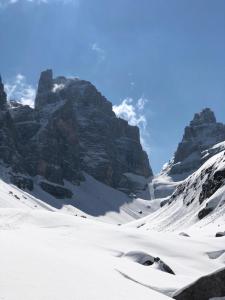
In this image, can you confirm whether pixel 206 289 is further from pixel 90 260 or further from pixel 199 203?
pixel 199 203

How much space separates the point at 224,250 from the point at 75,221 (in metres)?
8.92

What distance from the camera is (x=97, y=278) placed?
11.5 m

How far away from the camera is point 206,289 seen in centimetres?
1173

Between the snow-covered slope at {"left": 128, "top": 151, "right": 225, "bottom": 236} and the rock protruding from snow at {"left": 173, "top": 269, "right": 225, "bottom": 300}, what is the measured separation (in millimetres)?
46556

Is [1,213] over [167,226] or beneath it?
beneath

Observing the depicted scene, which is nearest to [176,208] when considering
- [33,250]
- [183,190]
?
[183,190]

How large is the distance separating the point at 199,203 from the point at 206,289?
70.7m

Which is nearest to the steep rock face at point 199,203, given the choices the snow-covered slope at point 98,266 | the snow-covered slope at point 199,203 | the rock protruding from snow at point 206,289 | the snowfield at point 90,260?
the snow-covered slope at point 199,203

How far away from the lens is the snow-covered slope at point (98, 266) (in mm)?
9414

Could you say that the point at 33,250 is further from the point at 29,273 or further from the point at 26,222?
the point at 26,222

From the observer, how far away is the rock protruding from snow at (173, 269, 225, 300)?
11.5 m

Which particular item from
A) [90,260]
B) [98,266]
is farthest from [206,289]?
[90,260]

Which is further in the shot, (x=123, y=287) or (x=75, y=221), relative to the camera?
(x=75, y=221)

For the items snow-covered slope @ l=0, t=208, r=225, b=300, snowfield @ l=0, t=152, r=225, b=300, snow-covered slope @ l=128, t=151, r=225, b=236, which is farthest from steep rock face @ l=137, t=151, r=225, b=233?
snow-covered slope @ l=0, t=208, r=225, b=300
